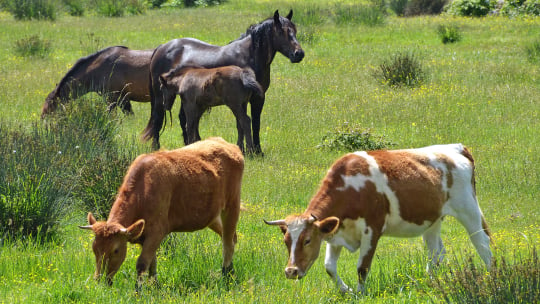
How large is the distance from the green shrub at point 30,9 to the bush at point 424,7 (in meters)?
15.7

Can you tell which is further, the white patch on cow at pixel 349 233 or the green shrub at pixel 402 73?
the green shrub at pixel 402 73

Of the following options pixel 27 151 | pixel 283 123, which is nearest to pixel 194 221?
pixel 27 151

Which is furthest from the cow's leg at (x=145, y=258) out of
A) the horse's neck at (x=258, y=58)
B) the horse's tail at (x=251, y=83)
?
the horse's neck at (x=258, y=58)

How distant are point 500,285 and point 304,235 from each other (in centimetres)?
168

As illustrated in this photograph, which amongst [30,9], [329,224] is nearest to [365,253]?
[329,224]

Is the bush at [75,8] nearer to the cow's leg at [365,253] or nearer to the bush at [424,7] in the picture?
the bush at [424,7]

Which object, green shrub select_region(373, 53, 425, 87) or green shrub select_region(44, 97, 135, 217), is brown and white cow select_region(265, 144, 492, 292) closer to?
green shrub select_region(44, 97, 135, 217)

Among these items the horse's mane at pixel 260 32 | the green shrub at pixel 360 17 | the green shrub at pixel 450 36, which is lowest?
the green shrub at pixel 360 17

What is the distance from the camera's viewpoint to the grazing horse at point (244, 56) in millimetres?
14359

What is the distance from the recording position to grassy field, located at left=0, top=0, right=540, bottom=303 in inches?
285

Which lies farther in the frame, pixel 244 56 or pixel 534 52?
pixel 534 52

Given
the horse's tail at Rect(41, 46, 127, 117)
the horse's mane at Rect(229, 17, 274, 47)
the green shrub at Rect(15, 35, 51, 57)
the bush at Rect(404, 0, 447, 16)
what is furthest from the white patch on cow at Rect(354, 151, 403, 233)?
the bush at Rect(404, 0, 447, 16)

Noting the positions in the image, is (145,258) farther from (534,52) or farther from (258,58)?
(534,52)

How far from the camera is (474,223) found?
765cm
